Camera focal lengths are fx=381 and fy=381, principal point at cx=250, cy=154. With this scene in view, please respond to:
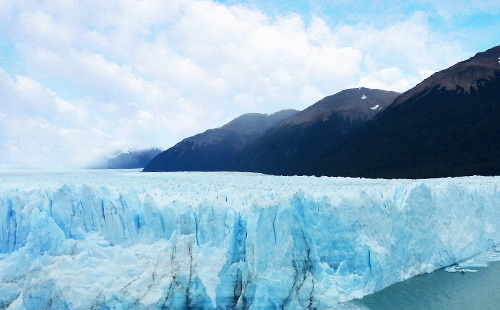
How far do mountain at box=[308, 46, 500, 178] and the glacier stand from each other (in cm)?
2307

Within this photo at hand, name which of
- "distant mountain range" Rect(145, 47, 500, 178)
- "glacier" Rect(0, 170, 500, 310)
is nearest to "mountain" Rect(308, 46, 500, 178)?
"distant mountain range" Rect(145, 47, 500, 178)

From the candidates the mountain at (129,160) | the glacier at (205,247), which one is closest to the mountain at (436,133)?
the glacier at (205,247)

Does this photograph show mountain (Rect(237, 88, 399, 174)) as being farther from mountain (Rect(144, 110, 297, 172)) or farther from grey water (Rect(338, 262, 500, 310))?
grey water (Rect(338, 262, 500, 310))

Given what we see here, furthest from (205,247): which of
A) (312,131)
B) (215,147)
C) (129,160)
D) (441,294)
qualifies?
(129,160)

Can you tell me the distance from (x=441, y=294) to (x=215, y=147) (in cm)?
7393

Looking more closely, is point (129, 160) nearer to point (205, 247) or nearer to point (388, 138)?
point (388, 138)

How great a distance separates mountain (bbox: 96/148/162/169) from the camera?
10100 centimetres

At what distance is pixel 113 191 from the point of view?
40.0 feet

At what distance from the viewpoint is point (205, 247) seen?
10.6 m

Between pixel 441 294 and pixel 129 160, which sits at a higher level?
pixel 129 160

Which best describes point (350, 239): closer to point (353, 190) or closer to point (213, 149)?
point (353, 190)

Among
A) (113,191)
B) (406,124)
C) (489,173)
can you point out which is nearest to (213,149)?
(406,124)

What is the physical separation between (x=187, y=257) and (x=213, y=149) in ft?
240

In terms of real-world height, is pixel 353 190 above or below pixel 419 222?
above
